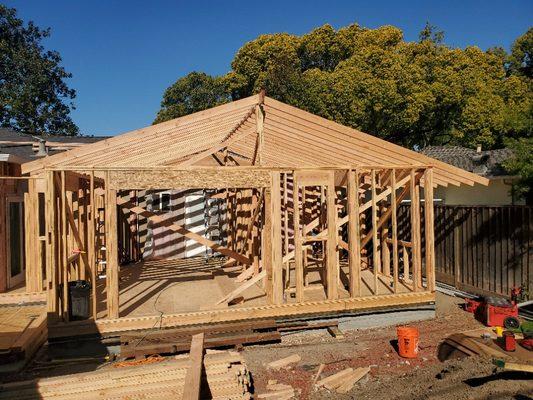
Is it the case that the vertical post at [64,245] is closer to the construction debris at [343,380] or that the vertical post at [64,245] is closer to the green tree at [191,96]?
the construction debris at [343,380]

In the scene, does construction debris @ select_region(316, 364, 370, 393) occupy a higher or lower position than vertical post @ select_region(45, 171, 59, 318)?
lower

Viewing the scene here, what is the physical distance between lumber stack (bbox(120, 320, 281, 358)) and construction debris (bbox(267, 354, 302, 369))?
80 cm

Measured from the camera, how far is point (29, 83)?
1384 inches

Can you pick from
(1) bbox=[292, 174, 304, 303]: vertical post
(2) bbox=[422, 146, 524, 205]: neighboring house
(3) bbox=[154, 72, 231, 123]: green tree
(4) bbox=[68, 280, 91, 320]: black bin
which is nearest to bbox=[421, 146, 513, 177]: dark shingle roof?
(2) bbox=[422, 146, 524, 205]: neighboring house

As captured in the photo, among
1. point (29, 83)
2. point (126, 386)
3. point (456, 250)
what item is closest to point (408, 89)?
point (456, 250)

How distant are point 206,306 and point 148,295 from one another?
197 cm

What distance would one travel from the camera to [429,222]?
30.8 feet

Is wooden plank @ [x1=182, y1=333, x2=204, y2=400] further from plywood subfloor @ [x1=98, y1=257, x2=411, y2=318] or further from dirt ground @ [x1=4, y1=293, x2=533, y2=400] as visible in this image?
plywood subfloor @ [x1=98, y1=257, x2=411, y2=318]

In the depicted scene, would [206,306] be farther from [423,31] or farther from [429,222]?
[423,31]

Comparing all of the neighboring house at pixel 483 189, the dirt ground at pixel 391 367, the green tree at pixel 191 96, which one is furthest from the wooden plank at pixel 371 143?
the green tree at pixel 191 96

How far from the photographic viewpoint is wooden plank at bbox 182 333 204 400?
4432mm

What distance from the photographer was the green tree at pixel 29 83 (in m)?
34.2

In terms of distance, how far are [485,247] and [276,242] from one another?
5.23 meters

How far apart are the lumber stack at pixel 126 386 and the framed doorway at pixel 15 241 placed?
7.40 metres
